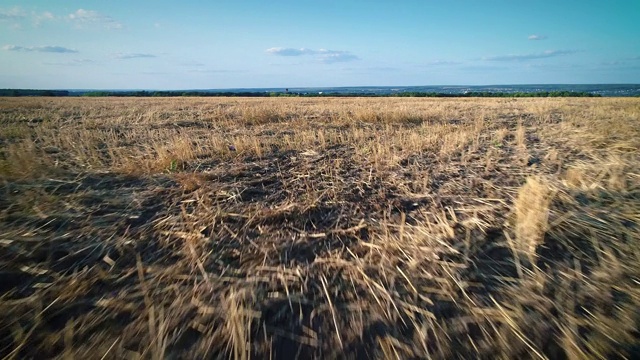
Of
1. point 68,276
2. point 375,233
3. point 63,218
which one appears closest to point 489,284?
point 375,233

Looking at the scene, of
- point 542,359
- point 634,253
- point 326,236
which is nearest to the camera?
point 542,359

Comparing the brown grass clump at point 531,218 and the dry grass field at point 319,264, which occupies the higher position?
the brown grass clump at point 531,218

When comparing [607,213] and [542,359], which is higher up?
[607,213]

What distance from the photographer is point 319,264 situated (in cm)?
225

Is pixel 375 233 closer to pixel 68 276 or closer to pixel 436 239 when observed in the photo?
pixel 436 239

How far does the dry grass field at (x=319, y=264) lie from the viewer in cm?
160

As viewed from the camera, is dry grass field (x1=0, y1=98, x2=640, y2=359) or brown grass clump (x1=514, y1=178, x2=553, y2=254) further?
brown grass clump (x1=514, y1=178, x2=553, y2=254)

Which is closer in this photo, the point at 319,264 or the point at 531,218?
the point at 319,264

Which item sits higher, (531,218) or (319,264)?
(531,218)

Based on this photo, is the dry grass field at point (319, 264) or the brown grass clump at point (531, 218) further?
the brown grass clump at point (531, 218)

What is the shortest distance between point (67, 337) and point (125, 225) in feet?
4.28

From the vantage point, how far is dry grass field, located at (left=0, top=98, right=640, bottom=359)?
5.26ft

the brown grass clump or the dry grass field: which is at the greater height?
the brown grass clump

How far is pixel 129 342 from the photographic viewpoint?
1.57 metres
